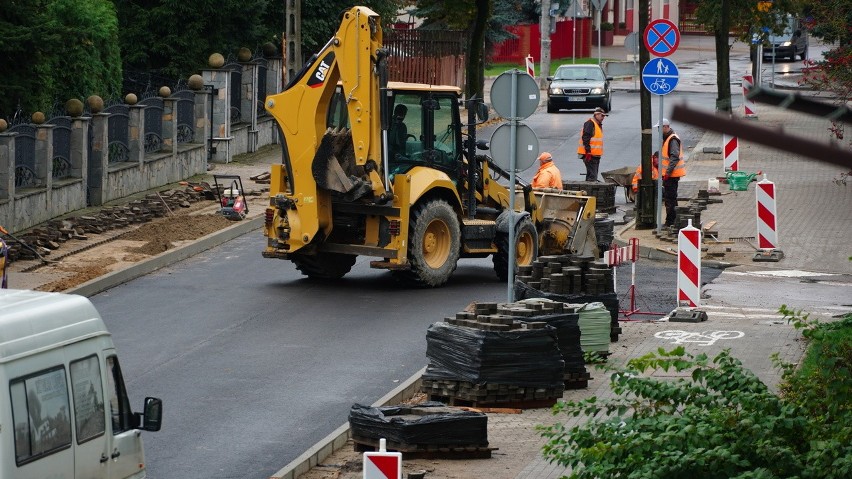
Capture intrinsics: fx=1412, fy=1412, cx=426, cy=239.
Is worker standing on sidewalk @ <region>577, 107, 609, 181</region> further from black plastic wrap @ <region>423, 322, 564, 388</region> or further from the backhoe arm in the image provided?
black plastic wrap @ <region>423, 322, 564, 388</region>

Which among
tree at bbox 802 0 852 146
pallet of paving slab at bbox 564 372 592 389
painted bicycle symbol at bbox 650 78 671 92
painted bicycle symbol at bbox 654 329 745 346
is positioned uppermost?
tree at bbox 802 0 852 146

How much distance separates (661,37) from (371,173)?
7295 millimetres

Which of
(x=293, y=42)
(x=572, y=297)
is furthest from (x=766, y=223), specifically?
(x=293, y=42)

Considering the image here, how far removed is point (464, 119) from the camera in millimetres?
40062

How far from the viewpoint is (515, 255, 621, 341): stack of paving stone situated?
15391 mm

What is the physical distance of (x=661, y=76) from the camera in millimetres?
22719

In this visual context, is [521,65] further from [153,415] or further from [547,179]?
[153,415]

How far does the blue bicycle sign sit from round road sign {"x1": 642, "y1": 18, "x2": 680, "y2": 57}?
69cm

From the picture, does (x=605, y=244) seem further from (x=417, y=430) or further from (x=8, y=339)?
→ (x=8, y=339)

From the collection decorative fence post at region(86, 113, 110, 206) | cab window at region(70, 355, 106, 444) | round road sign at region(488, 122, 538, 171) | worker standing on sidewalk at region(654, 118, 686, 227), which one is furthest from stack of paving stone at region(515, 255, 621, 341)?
decorative fence post at region(86, 113, 110, 206)

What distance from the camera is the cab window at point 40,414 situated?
7.55 meters

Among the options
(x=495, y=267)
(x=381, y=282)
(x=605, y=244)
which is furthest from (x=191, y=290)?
(x=605, y=244)

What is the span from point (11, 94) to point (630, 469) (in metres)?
19.5

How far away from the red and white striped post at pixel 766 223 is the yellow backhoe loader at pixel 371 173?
4067 mm
